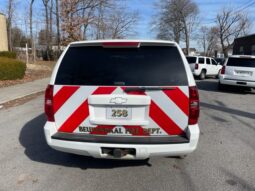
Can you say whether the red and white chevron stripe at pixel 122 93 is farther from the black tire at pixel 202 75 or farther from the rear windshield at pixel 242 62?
the black tire at pixel 202 75

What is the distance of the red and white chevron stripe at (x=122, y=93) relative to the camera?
3.74 m

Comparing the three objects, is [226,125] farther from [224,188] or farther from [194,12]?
[194,12]

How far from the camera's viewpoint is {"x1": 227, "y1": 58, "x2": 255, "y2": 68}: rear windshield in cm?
1366

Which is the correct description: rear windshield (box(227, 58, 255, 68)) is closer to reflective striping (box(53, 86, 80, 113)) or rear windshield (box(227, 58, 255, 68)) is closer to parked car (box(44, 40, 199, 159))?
parked car (box(44, 40, 199, 159))

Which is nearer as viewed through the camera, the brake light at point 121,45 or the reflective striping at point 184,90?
the reflective striping at point 184,90

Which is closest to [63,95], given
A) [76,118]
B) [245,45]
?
[76,118]

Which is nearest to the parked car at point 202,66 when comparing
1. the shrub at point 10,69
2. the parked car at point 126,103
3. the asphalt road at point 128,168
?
the shrub at point 10,69

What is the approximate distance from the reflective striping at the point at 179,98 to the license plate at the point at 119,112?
53 cm

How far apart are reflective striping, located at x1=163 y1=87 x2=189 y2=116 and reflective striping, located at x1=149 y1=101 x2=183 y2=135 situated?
0.21 meters

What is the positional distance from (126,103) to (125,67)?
0.47 meters

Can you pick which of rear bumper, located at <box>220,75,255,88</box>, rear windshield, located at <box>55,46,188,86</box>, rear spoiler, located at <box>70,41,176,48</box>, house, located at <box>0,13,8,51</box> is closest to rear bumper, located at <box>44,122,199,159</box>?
rear windshield, located at <box>55,46,188,86</box>

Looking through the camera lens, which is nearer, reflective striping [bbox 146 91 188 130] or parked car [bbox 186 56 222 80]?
reflective striping [bbox 146 91 188 130]

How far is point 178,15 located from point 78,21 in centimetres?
4238

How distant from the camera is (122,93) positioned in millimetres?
3719
